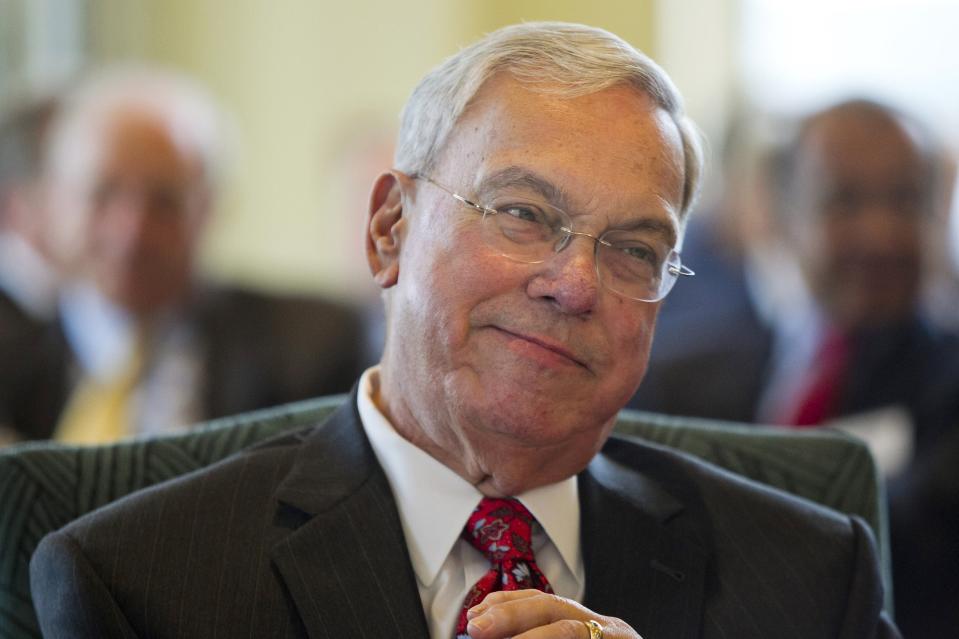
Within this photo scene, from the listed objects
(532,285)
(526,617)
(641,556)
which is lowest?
(641,556)

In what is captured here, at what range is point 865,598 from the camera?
1804 mm

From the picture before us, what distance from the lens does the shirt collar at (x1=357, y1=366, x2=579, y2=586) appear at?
1.71 metres

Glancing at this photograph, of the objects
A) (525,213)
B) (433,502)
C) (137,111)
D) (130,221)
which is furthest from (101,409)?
(525,213)

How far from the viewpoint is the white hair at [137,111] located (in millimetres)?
3607

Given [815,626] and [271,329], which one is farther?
[271,329]

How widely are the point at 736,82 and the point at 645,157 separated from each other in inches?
176

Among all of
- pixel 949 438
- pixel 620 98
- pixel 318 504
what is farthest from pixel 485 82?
pixel 949 438

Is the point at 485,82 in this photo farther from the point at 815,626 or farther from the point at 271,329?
the point at 271,329

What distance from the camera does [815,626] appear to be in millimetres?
1771

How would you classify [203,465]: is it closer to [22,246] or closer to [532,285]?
[532,285]

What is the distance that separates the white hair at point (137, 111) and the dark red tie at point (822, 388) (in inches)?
63.4

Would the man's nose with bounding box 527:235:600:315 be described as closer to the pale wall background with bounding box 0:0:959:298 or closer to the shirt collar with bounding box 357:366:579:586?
the shirt collar with bounding box 357:366:579:586

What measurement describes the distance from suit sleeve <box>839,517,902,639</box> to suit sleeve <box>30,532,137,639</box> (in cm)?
86

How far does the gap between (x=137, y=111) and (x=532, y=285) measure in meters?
2.25
